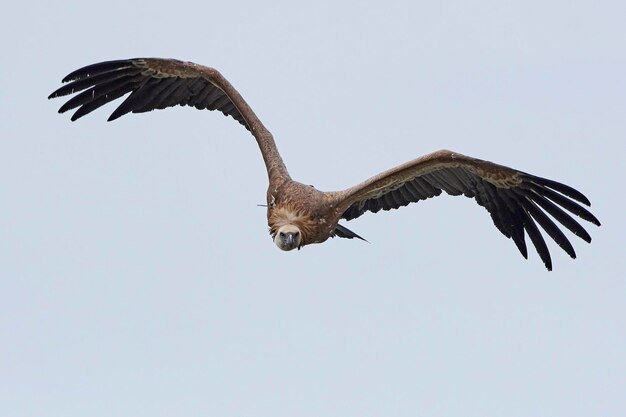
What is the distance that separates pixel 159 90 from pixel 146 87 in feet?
0.46

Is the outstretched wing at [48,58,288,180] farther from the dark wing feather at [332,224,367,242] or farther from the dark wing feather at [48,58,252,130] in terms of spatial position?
the dark wing feather at [332,224,367,242]

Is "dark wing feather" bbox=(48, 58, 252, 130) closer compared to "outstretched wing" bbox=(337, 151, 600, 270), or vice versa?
"outstretched wing" bbox=(337, 151, 600, 270)

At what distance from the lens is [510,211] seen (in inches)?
542

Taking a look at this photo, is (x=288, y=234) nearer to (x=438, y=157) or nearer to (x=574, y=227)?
(x=438, y=157)

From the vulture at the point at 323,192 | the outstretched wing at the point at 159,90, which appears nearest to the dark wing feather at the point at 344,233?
the vulture at the point at 323,192

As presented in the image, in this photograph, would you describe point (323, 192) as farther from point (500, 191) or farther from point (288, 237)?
point (500, 191)

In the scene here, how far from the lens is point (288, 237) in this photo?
13.2 meters

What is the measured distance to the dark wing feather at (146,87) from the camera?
47.1 feet

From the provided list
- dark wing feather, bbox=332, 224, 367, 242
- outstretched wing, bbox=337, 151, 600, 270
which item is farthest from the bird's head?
dark wing feather, bbox=332, 224, 367, 242

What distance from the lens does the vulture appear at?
13344mm

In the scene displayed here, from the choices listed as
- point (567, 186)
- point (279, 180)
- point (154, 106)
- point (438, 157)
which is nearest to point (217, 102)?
point (154, 106)

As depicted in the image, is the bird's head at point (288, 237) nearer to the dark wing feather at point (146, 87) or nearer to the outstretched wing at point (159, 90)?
the outstretched wing at point (159, 90)

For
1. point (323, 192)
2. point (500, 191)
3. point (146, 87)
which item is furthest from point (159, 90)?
point (500, 191)

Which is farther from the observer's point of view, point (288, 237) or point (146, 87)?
point (146, 87)
